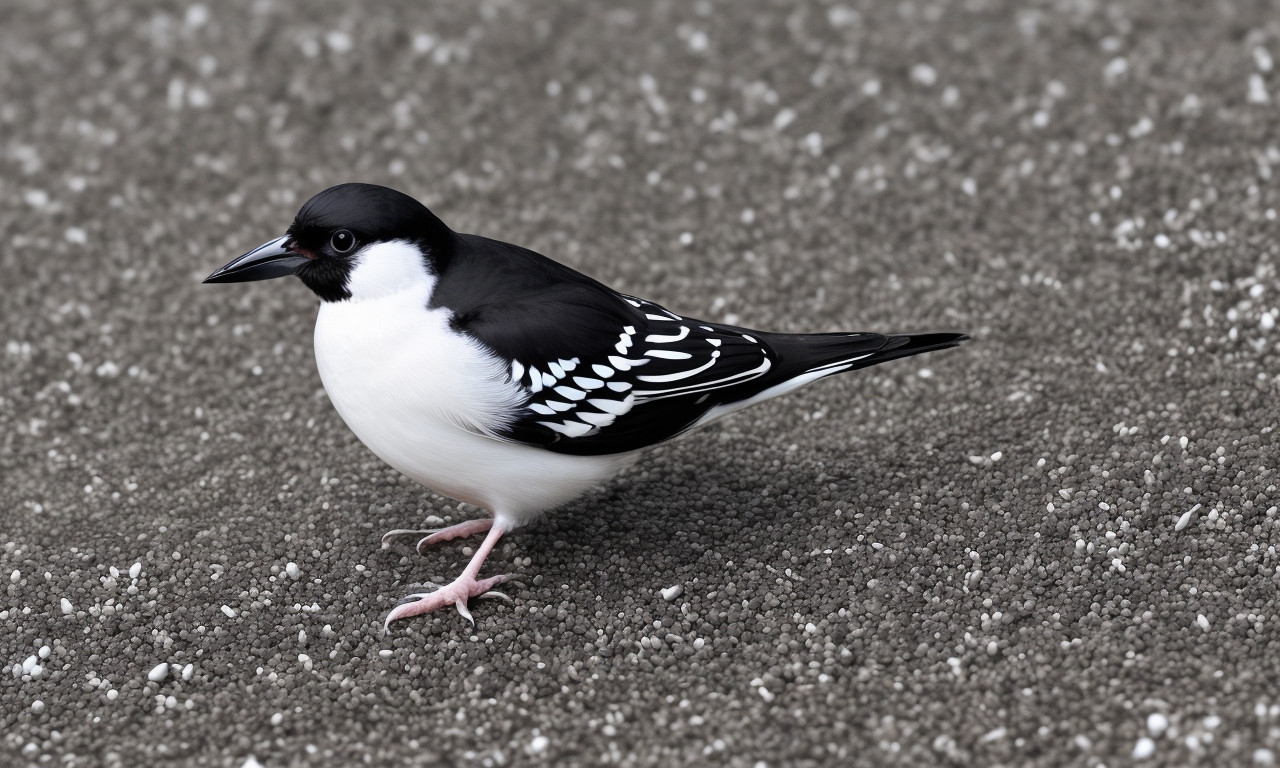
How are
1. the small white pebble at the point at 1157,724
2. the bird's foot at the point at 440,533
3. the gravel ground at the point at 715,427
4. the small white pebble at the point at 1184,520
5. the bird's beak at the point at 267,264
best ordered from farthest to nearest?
the bird's foot at the point at 440,533 < the small white pebble at the point at 1184,520 < the bird's beak at the point at 267,264 < the gravel ground at the point at 715,427 < the small white pebble at the point at 1157,724

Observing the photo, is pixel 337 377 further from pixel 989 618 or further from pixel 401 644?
pixel 989 618

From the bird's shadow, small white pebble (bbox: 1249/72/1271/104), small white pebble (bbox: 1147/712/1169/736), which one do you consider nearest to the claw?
the bird's shadow

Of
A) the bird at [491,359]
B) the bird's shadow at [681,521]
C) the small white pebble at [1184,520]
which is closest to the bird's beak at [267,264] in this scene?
the bird at [491,359]

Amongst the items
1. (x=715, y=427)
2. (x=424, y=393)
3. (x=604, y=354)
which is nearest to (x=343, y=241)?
(x=424, y=393)

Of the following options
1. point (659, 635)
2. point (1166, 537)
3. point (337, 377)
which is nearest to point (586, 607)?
point (659, 635)

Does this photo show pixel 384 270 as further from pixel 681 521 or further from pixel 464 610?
pixel 681 521

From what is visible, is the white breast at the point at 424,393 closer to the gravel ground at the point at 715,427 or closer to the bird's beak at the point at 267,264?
the bird's beak at the point at 267,264

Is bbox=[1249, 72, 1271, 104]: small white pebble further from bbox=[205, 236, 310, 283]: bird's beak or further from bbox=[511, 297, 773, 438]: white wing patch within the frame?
bbox=[205, 236, 310, 283]: bird's beak
